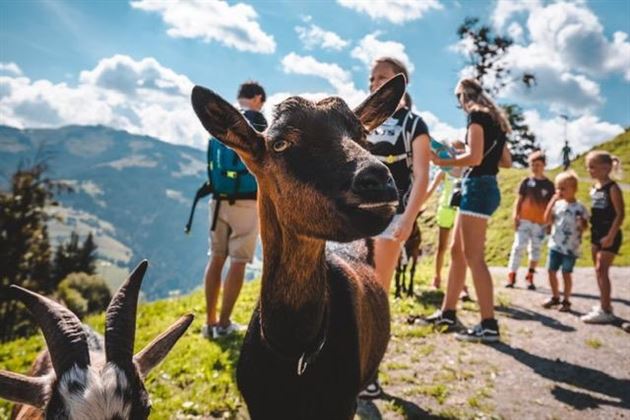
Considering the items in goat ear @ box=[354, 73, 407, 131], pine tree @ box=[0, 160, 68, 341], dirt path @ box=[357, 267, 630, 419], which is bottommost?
pine tree @ box=[0, 160, 68, 341]

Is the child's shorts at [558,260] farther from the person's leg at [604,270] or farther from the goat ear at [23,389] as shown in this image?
the goat ear at [23,389]

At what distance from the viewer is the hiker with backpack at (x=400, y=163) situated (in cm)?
468

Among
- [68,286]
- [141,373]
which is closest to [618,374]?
[141,373]

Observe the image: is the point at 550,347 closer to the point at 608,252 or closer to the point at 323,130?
the point at 608,252

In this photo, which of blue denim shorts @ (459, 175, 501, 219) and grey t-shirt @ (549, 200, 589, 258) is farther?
grey t-shirt @ (549, 200, 589, 258)

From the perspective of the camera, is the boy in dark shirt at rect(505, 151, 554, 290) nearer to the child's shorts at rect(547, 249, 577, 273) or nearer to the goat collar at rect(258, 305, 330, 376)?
the child's shorts at rect(547, 249, 577, 273)

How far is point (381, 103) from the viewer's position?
3703mm

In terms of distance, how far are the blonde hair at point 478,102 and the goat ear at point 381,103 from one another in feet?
8.52

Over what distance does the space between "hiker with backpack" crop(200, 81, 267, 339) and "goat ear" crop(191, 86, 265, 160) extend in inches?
123

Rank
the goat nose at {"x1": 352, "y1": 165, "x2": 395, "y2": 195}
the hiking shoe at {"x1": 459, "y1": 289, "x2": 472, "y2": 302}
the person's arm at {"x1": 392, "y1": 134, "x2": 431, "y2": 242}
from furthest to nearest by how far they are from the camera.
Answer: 1. the hiking shoe at {"x1": 459, "y1": 289, "x2": 472, "y2": 302}
2. the person's arm at {"x1": 392, "y1": 134, "x2": 431, "y2": 242}
3. the goat nose at {"x1": 352, "y1": 165, "x2": 395, "y2": 195}

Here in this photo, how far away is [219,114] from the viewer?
2.87 m

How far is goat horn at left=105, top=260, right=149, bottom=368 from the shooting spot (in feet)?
9.29

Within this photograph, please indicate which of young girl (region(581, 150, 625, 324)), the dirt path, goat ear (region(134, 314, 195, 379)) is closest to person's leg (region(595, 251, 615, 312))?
young girl (region(581, 150, 625, 324))

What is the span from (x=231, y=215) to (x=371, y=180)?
4.38 metres
